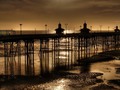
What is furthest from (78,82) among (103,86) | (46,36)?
(46,36)

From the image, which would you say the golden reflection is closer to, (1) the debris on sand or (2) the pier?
(1) the debris on sand

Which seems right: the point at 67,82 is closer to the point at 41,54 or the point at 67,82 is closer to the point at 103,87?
the point at 103,87

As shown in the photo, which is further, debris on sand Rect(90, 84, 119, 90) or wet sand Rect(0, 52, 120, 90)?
wet sand Rect(0, 52, 120, 90)

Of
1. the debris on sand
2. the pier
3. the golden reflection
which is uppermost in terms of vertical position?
the pier

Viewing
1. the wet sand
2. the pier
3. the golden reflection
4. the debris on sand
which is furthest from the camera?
the pier

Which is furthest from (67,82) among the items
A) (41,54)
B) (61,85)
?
(41,54)

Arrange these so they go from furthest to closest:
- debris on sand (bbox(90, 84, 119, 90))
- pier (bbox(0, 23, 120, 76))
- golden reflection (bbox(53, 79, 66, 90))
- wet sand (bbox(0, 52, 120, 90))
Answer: pier (bbox(0, 23, 120, 76)), wet sand (bbox(0, 52, 120, 90)), debris on sand (bbox(90, 84, 119, 90)), golden reflection (bbox(53, 79, 66, 90))

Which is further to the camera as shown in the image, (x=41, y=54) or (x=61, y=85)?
(x=41, y=54)

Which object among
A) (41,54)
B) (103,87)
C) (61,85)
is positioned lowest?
(103,87)

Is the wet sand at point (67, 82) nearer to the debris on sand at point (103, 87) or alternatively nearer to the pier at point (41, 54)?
the debris on sand at point (103, 87)

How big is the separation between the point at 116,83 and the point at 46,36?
18.7 m

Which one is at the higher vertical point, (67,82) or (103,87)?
(67,82)

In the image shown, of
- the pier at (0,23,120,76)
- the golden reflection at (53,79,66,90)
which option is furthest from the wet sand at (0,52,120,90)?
the pier at (0,23,120,76)

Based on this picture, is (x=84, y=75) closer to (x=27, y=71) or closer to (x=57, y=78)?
(x=57, y=78)
